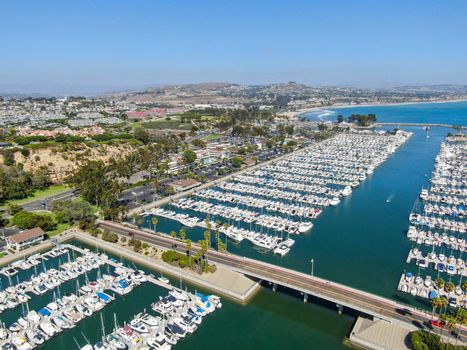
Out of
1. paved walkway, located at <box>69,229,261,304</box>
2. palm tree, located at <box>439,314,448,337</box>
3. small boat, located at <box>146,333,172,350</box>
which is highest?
palm tree, located at <box>439,314,448,337</box>

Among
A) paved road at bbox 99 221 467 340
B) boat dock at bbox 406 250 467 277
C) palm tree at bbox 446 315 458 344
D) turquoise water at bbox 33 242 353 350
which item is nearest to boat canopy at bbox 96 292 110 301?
turquoise water at bbox 33 242 353 350

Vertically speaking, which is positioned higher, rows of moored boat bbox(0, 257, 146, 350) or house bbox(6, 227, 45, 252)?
house bbox(6, 227, 45, 252)

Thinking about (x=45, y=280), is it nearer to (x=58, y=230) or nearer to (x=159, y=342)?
(x=58, y=230)

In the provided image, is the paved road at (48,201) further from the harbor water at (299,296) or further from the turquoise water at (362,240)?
the turquoise water at (362,240)

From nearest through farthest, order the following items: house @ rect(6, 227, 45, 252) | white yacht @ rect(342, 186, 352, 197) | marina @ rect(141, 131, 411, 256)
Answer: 1. house @ rect(6, 227, 45, 252)
2. marina @ rect(141, 131, 411, 256)
3. white yacht @ rect(342, 186, 352, 197)

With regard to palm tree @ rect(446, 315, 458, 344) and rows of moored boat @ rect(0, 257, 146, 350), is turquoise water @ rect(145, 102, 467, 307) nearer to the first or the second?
palm tree @ rect(446, 315, 458, 344)

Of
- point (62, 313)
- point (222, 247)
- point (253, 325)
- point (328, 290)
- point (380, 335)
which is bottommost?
point (253, 325)

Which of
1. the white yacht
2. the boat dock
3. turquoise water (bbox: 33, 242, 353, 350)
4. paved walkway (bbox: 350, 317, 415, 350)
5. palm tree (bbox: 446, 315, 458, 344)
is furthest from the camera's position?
the white yacht

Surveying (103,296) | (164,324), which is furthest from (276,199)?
(164,324)
